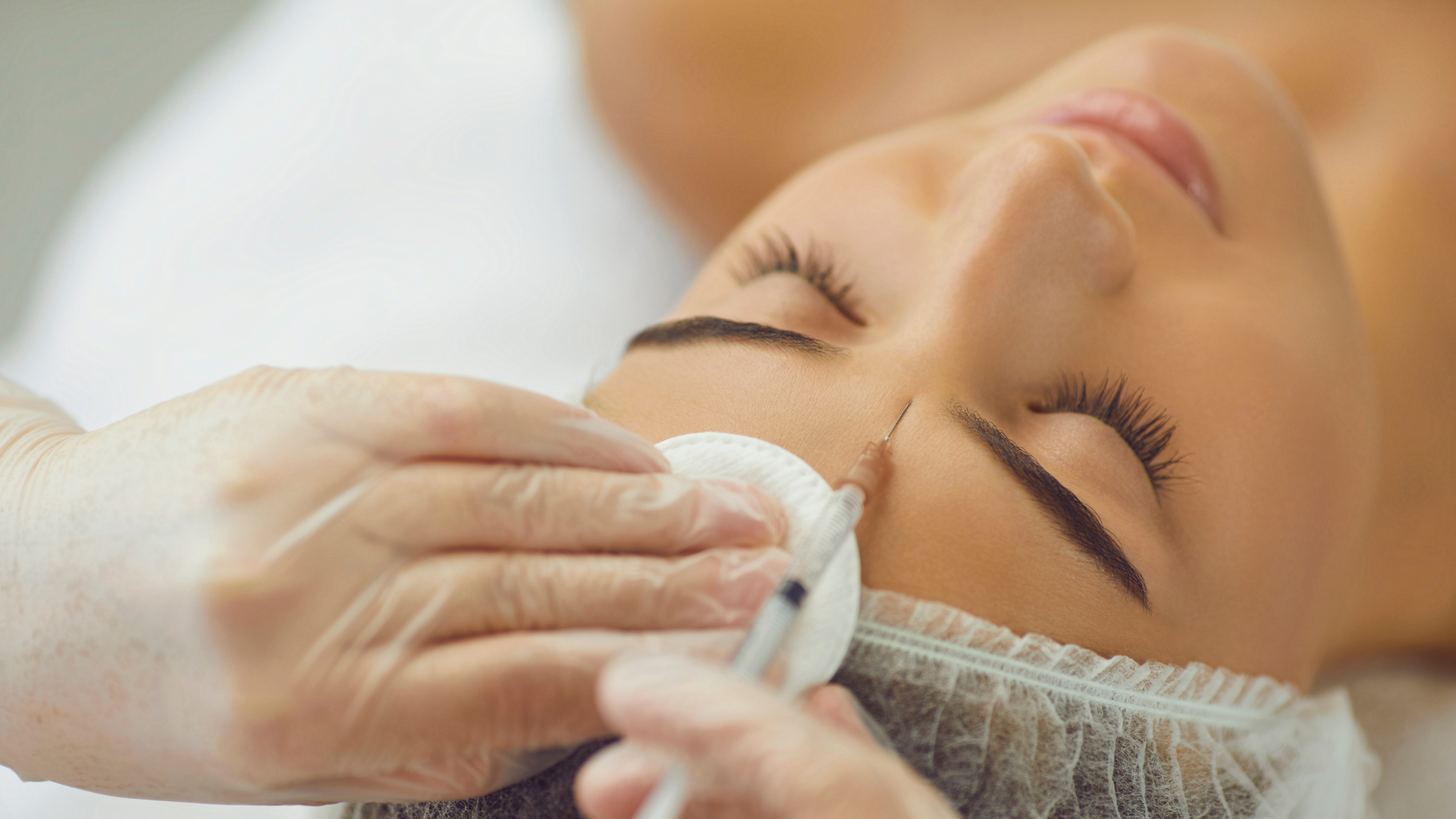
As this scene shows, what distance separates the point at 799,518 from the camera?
29.5 inches

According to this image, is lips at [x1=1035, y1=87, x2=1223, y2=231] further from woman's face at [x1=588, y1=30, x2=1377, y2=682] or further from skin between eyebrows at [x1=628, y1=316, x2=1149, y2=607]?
skin between eyebrows at [x1=628, y1=316, x2=1149, y2=607]

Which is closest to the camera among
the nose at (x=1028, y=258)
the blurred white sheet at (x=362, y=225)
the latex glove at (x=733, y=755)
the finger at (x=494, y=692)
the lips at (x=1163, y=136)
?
the latex glove at (x=733, y=755)

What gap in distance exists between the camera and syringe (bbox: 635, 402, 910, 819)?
62cm

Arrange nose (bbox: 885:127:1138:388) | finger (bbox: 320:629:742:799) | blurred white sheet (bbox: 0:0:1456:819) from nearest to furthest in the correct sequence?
finger (bbox: 320:629:742:799) → nose (bbox: 885:127:1138:388) → blurred white sheet (bbox: 0:0:1456:819)

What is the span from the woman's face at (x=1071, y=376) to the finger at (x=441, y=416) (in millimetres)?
155

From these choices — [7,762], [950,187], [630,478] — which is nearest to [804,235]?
[950,187]

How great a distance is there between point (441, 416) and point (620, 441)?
0.14 metres

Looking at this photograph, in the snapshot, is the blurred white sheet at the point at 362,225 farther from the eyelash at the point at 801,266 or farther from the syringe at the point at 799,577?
the syringe at the point at 799,577

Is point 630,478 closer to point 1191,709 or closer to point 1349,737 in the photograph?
point 1191,709

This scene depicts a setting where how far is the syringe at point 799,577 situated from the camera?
0.62 m

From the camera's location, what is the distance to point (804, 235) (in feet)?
3.44

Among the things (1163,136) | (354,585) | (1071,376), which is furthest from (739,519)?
(1163,136)

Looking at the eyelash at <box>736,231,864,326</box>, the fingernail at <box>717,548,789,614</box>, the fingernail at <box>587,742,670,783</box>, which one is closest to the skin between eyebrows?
the eyelash at <box>736,231,864,326</box>

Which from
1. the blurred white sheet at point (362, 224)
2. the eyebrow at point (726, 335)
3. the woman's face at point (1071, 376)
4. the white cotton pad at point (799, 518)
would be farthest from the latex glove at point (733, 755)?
the blurred white sheet at point (362, 224)
